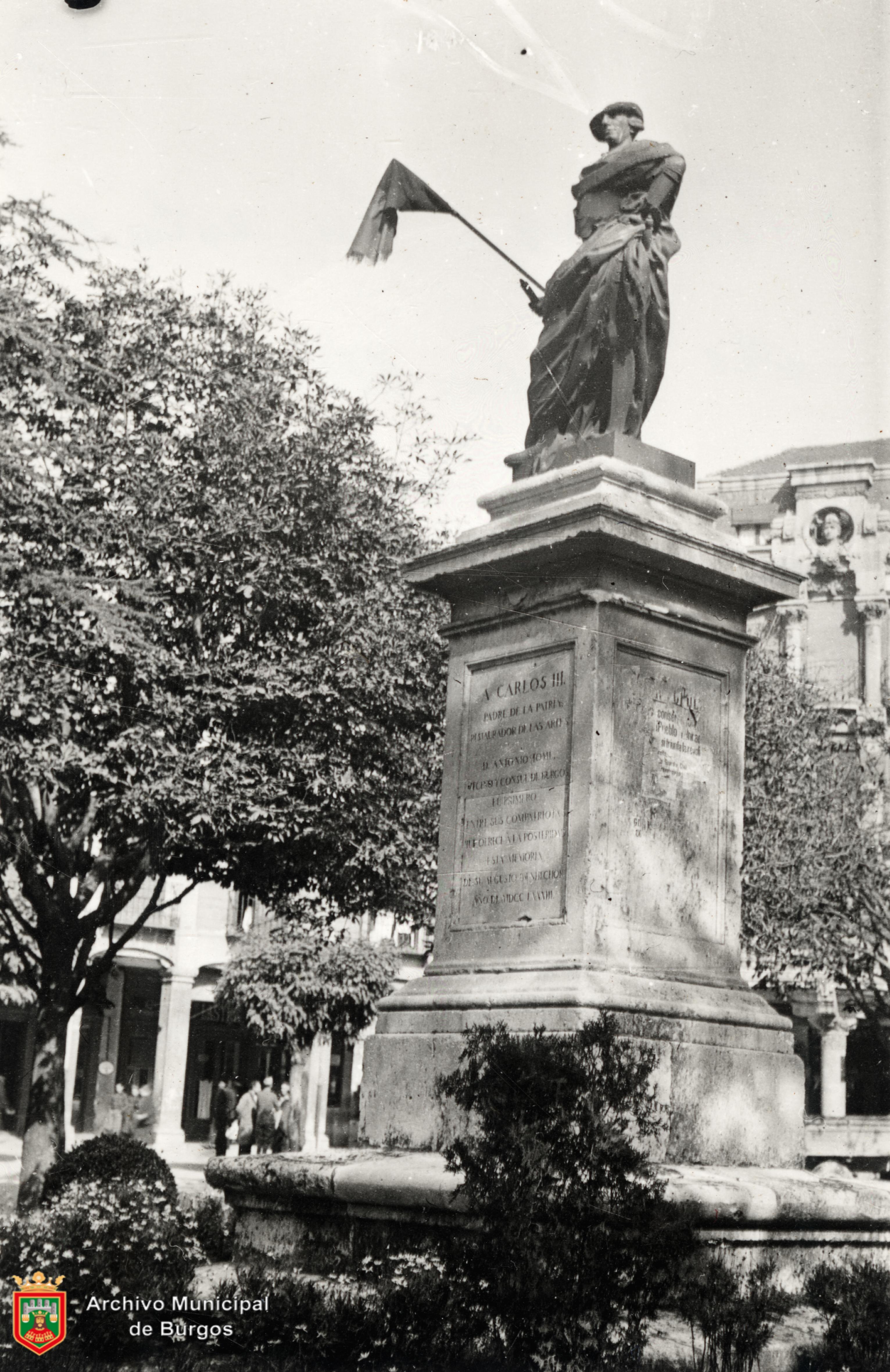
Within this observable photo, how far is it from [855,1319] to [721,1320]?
602 mm

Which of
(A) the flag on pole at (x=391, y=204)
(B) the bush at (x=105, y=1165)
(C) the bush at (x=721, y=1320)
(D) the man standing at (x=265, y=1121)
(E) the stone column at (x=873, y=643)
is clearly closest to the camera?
(C) the bush at (x=721, y=1320)

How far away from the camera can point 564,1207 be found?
6.02 metres

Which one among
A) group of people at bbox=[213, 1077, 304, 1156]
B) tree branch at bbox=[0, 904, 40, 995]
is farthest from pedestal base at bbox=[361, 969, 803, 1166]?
group of people at bbox=[213, 1077, 304, 1156]

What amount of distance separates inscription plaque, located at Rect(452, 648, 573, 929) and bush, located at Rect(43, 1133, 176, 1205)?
3557 mm

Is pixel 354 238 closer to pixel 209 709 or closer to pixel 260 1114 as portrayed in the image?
pixel 209 709

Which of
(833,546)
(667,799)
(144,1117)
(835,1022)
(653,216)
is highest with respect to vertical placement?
(833,546)

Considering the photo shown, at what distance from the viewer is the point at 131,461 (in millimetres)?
16906

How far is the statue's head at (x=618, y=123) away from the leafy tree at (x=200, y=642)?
5.74 meters

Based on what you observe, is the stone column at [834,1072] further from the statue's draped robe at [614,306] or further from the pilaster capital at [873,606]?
the statue's draped robe at [614,306]

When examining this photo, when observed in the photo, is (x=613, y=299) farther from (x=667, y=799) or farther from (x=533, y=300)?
(x=667, y=799)

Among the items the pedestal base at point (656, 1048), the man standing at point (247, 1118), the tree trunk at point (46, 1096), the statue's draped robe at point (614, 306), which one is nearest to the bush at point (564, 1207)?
the pedestal base at point (656, 1048)

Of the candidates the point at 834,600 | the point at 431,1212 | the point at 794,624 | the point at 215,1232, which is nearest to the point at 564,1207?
the point at 431,1212

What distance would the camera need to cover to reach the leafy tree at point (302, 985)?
34.2 metres

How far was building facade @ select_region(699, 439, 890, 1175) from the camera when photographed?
45250mm
